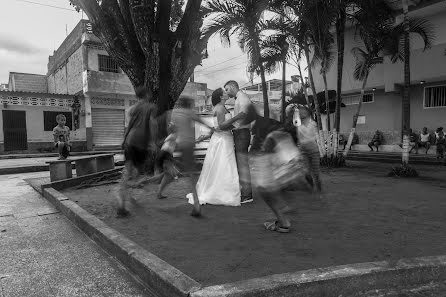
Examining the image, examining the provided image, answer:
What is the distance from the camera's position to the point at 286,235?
3.91 meters

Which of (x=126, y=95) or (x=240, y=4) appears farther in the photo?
Answer: (x=126, y=95)

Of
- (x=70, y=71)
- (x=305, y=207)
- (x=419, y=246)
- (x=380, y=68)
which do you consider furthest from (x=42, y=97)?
(x=419, y=246)

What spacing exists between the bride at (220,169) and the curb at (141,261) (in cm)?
172

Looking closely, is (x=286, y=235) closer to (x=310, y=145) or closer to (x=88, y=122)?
(x=310, y=145)

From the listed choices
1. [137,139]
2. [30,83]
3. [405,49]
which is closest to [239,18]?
[405,49]

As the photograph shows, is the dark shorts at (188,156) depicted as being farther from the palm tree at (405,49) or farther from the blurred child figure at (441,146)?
the blurred child figure at (441,146)

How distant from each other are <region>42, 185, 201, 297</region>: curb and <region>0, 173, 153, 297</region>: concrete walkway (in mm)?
82

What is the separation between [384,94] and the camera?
17.0 metres

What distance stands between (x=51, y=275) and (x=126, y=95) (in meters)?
22.9

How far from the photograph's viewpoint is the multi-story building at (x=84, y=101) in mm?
22281

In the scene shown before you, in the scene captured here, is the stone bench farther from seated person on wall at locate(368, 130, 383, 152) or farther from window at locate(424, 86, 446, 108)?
window at locate(424, 86, 446, 108)

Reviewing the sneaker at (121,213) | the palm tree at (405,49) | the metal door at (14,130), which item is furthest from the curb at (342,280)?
the metal door at (14,130)

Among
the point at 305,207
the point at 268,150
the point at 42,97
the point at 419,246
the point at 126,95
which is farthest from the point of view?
the point at 126,95

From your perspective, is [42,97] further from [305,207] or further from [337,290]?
[337,290]
